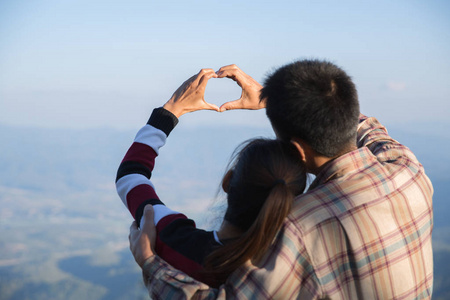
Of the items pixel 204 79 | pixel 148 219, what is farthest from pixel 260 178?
pixel 204 79

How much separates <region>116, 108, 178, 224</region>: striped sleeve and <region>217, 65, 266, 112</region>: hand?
241 millimetres

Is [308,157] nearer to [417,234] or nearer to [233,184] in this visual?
[233,184]

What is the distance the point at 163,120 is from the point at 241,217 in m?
0.61

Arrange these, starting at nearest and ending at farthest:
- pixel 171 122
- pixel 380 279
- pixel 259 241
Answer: pixel 259 241
pixel 380 279
pixel 171 122

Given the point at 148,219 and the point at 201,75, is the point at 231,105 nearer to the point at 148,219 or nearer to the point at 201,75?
the point at 201,75

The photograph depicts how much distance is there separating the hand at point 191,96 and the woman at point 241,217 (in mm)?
394

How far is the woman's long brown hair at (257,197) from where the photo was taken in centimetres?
136

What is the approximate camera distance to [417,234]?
1.56m

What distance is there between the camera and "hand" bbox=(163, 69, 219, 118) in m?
1.92

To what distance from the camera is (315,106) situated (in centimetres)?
147

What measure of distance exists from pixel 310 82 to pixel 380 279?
62 centimetres

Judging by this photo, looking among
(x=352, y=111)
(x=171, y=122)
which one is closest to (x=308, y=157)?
(x=352, y=111)

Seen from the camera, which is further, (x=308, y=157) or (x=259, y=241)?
(x=308, y=157)

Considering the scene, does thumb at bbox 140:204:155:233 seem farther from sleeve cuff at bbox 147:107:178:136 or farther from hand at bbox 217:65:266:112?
hand at bbox 217:65:266:112
